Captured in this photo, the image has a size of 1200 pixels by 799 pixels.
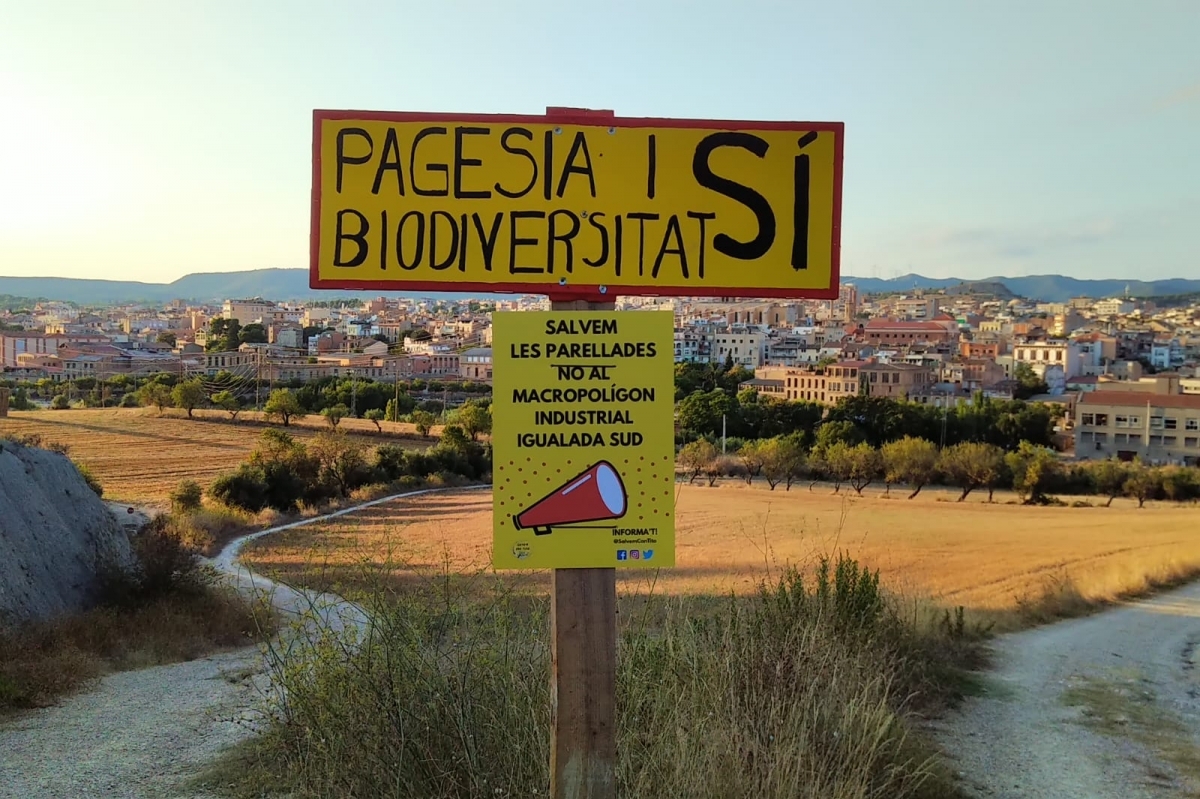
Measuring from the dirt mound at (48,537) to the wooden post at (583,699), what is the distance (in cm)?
969

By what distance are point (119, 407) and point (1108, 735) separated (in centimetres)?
7338

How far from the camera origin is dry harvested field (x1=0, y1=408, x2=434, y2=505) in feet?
135

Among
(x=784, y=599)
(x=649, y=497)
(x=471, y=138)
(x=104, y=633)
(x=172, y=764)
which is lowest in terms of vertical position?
(x=104, y=633)

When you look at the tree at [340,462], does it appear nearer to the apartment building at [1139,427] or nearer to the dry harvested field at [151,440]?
the dry harvested field at [151,440]

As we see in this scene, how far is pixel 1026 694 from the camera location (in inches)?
345

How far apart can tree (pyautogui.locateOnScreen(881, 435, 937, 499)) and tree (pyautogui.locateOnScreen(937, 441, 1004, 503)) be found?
0.74m

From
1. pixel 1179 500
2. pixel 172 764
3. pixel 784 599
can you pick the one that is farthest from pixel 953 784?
pixel 1179 500

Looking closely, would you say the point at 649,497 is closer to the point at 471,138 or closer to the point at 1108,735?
the point at 471,138

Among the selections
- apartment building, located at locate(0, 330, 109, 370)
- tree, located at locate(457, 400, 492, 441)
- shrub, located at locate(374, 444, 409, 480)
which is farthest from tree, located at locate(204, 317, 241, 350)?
shrub, located at locate(374, 444, 409, 480)

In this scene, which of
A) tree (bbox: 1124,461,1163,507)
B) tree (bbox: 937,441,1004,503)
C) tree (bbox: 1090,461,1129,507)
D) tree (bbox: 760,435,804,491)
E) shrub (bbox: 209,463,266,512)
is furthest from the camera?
tree (bbox: 760,435,804,491)

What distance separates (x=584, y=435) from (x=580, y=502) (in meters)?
0.17

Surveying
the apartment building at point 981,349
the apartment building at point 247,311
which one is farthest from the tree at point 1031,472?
the apartment building at point 247,311

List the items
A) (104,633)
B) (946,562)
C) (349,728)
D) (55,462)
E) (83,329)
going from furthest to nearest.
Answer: (83,329) → (946,562) → (55,462) → (104,633) → (349,728)

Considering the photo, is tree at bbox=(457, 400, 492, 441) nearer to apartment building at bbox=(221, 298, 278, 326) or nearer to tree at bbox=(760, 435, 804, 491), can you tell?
tree at bbox=(760, 435, 804, 491)
